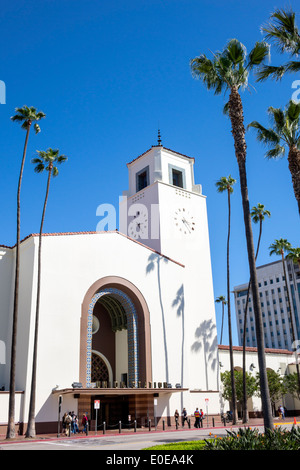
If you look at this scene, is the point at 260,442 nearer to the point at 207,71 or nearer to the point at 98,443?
the point at 98,443

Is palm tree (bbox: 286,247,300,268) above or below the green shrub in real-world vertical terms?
above

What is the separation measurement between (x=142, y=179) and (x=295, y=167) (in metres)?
25.9

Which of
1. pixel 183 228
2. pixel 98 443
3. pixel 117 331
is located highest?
pixel 183 228

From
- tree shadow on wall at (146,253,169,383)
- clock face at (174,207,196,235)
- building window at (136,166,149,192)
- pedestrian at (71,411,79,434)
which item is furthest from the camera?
building window at (136,166,149,192)

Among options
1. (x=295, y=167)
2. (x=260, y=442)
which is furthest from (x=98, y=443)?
(x=295, y=167)

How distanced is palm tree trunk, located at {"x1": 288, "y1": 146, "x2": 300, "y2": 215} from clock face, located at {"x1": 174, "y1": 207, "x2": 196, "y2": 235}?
20.9 metres

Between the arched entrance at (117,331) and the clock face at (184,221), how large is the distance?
975cm

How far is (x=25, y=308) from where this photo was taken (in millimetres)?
27391

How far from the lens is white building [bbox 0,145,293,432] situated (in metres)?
26.7

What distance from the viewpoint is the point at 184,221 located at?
133 feet

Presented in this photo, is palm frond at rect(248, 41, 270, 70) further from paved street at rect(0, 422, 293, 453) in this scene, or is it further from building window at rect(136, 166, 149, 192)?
building window at rect(136, 166, 149, 192)

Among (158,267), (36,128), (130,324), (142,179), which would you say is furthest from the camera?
(142,179)

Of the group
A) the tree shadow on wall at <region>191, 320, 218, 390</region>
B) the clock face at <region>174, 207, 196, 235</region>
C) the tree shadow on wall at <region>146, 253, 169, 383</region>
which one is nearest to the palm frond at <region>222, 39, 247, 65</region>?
the tree shadow on wall at <region>146, 253, 169, 383</region>

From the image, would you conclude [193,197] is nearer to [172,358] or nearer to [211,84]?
[172,358]
